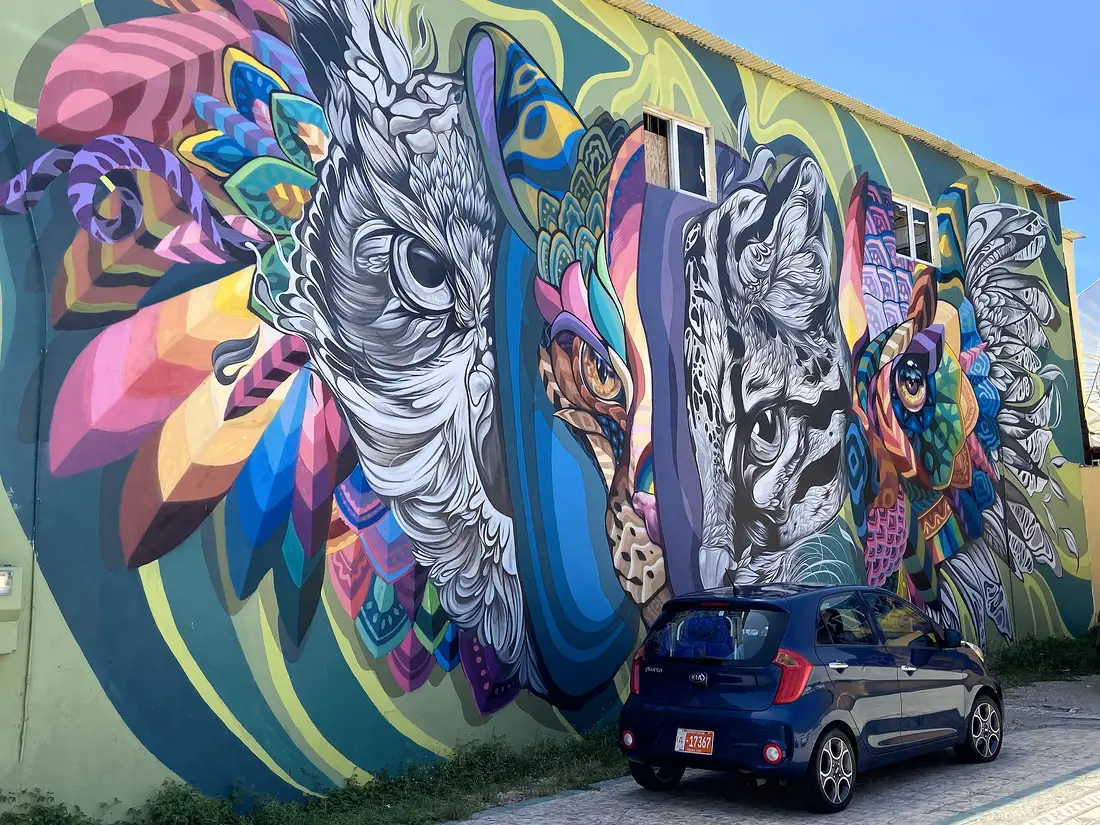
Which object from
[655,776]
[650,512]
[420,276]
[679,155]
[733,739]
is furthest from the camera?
[679,155]

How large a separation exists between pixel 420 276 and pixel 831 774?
5.34 meters

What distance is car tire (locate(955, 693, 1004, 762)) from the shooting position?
27.8ft

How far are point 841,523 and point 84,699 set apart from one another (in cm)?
944

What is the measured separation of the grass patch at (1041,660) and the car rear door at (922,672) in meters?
5.84

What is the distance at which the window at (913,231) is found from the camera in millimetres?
15250

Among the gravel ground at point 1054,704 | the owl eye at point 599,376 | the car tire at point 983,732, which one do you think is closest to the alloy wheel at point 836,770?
the car tire at point 983,732

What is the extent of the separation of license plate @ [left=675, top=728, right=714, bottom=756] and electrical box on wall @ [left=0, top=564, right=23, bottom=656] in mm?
4457

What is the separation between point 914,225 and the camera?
15500 millimetres

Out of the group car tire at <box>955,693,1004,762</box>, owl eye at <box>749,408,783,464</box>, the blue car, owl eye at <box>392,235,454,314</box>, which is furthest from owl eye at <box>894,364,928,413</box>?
owl eye at <box>392,235,454,314</box>

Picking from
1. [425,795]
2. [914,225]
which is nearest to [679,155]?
[914,225]

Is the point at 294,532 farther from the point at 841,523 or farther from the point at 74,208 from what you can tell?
the point at 841,523

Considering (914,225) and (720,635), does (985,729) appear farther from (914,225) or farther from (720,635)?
(914,225)

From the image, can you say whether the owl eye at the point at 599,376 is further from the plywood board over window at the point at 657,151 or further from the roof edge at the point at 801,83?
the roof edge at the point at 801,83

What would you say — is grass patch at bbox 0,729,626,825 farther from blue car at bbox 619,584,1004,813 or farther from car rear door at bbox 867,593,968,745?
car rear door at bbox 867,593,968,745
